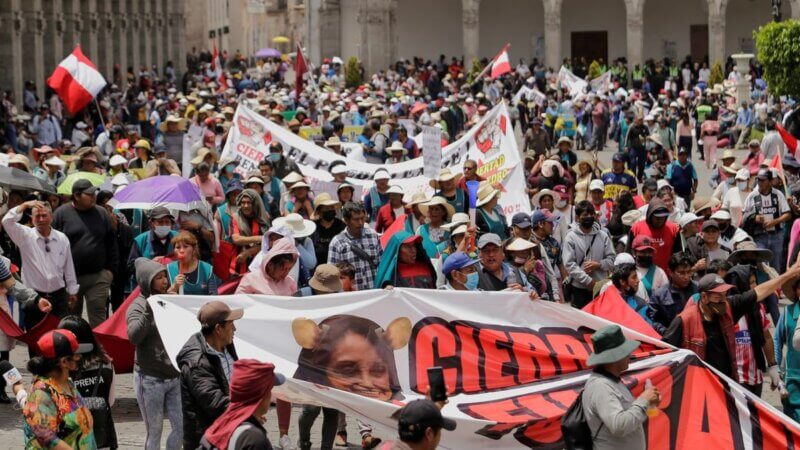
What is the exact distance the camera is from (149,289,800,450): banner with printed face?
927 centimetres

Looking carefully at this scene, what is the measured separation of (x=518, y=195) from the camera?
18406 millimetres

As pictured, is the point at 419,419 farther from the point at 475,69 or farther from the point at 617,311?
the point at 475,69

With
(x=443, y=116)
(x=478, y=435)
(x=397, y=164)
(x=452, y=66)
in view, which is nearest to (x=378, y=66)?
(x=452, y=66)

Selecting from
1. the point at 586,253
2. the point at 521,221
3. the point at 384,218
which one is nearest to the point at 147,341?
the point at 521,221

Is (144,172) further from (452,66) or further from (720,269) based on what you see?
(452,66)

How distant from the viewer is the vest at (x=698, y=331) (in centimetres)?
1045

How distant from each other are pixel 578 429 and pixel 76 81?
15.9 metres

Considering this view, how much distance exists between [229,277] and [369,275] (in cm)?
130

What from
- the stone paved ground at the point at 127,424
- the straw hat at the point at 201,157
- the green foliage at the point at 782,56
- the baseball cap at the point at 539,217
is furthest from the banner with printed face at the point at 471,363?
the green foliage at the point at 782,56

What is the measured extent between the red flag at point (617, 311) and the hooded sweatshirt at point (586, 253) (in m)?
1.98

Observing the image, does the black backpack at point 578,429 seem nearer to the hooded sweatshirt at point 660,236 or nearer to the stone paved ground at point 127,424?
the stone paved ground at point 127,424

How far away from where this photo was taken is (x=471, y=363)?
9.91 m

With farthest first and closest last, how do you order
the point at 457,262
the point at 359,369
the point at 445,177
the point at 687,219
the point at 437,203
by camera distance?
the point at 445,177
the point at 687,219
the point at 437,203
the point at 457,262
the point at 359,369

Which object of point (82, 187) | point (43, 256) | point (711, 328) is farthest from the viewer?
point (82, 187)
